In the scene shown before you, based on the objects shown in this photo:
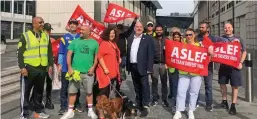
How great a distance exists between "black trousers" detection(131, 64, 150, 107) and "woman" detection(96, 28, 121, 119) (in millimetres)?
703

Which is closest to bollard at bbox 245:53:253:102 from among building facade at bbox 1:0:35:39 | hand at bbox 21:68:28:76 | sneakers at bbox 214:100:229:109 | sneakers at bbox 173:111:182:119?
sneakers at bbox 214:100:229:109

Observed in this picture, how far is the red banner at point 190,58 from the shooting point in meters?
6.29

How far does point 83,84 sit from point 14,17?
5126 cm

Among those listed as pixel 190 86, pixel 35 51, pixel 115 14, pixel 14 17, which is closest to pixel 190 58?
pixel 190 86

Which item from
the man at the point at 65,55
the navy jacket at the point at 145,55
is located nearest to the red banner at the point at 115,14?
the man at the point at 65,55

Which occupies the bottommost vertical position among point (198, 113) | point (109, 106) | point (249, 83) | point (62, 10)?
point (198, 113)

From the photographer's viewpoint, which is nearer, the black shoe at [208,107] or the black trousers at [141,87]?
the black trousers at [141,87]

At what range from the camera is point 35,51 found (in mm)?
6188

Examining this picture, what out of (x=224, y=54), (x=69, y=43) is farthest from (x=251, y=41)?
(x=69, y=43)

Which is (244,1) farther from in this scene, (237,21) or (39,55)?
(39,55)

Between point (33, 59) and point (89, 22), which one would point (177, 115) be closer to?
point (33, 59)

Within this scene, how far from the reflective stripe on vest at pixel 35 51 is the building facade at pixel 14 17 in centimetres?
4384

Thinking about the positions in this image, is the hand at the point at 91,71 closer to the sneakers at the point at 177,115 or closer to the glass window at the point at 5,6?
the sneakers at the point at 177,115

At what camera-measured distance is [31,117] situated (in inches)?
257
